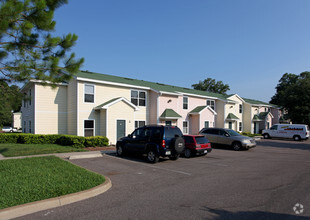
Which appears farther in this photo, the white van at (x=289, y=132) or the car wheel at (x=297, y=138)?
the car wheel at (x=297, y=138)

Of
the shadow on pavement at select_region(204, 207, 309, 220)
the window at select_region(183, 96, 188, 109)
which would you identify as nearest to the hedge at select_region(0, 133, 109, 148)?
the window at select_region(183, 96, 188, 109)

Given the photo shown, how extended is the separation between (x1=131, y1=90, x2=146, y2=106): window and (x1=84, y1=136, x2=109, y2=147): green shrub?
217 inches

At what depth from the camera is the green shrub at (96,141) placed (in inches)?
605

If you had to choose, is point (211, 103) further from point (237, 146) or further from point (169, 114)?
point (237, 146)

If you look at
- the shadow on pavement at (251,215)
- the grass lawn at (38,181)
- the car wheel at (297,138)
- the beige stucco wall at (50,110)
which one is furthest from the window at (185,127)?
the shadow on pavement at (251,215)

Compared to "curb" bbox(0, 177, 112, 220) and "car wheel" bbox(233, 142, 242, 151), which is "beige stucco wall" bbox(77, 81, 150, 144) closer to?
"car wheel" bbox(233, 142, 242, 151)

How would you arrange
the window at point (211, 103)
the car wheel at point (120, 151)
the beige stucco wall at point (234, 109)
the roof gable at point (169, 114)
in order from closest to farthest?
the car wheel at point (120, 151)
the roof gable at point (169, 114)
the window at point (211, 103)
the beige stucco wall at point (234, 109)

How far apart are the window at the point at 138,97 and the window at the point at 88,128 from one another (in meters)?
4.65

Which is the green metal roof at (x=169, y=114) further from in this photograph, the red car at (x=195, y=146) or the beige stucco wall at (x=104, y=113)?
the red car at (x=195, y=146)

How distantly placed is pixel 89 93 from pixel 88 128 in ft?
9.36

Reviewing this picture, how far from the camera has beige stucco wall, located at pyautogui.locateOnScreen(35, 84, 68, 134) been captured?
55.1 ft

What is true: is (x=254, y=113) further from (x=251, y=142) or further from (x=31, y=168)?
(x=31, y=168)

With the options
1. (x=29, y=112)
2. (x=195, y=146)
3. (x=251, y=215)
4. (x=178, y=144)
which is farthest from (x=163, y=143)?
(x=29, y=112)

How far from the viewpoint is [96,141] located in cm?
1574
